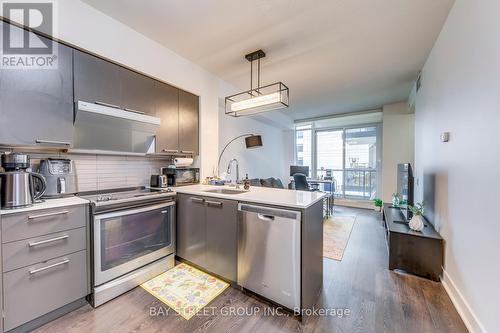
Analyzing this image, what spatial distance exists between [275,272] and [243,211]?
1.87 ft

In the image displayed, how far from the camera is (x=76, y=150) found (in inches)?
→ 76.7

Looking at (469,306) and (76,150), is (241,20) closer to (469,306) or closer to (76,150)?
(76,150)

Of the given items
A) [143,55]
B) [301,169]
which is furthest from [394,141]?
[143,55]

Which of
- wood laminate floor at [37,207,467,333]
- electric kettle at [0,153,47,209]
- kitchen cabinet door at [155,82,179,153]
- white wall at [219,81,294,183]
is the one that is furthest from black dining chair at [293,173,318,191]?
electric kettle at [0,153,47,209]

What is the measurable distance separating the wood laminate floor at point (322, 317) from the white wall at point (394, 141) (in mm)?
3367

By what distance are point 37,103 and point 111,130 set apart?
561 mm

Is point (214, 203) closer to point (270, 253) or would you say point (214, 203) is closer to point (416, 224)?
point (270, 253)

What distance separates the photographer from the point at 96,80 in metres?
1.92

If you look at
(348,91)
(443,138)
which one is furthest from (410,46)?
(348,91)

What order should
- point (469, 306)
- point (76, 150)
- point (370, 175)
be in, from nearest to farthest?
1. point (469, 306)
2. point (76, 150)
3. point (370, 175)

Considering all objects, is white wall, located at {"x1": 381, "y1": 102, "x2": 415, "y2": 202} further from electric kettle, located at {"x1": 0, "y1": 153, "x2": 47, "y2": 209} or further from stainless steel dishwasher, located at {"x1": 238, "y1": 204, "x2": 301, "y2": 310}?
electric kettle, located at {"x1": 0, "y1": 153, "x2": 47, "y2": 209}

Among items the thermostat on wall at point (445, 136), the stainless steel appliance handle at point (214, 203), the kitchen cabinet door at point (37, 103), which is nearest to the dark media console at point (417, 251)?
the thermostat on wall at point (445, 136)

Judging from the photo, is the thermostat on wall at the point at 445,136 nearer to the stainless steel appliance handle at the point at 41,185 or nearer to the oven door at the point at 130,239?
the oven door at the point at 130,239

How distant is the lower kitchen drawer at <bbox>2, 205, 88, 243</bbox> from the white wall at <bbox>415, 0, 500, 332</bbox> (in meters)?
2.98
